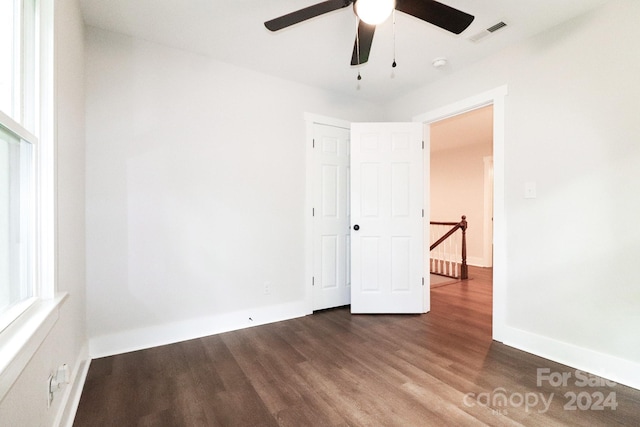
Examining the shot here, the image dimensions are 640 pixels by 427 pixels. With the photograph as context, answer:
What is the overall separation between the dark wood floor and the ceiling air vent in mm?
2518

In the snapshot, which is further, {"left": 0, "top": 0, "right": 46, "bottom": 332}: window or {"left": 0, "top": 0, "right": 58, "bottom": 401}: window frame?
{"left": 0, "top": 0, "right": 58, "bottom": 401}: window frame

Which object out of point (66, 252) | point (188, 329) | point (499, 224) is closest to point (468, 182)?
point (499, 224)

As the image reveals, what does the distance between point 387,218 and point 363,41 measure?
1826mm

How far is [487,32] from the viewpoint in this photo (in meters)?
2.17

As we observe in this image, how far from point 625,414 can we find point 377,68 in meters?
3.01

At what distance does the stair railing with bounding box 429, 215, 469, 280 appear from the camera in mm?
4605

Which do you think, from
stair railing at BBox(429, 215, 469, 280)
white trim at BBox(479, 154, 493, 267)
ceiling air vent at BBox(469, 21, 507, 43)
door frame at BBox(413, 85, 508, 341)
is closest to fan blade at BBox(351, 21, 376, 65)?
ceiling air vent at BBox(469, 21, 507, 43)

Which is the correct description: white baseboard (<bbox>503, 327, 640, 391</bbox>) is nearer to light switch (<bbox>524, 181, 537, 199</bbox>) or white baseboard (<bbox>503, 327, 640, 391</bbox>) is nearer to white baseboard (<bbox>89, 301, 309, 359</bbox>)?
light switch (<bbox>524, 181, 537, 199</bbox>)

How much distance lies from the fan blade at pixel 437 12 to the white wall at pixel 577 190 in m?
1.17

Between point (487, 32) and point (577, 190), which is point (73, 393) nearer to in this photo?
point (577, 190)

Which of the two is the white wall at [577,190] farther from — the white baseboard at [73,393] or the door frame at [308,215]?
the white baseboard at [73,393]

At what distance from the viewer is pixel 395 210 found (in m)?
3.09

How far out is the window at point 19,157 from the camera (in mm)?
1024

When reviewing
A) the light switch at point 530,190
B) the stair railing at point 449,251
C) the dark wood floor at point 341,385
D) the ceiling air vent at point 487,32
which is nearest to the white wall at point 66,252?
the dark wood floor at point 341,385
